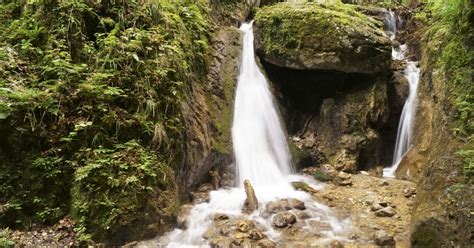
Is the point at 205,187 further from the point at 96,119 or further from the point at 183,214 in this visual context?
the point at 96,119

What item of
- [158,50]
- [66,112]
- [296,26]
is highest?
[296,26]

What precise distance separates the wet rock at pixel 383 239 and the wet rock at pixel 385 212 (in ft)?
3.26

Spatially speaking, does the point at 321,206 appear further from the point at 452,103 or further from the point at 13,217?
the point at 13,217

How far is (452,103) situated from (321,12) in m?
4.73

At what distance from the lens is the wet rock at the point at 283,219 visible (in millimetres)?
5852

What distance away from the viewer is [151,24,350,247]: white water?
225 inches

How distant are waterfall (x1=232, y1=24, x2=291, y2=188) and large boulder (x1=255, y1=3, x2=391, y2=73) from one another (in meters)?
0.83

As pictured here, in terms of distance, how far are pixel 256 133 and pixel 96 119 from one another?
15.5 feet

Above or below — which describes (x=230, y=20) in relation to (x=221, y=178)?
above

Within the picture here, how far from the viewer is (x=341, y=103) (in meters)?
9.89

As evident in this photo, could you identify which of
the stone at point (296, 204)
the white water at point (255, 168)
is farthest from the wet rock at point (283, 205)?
the white water at point (255, 168)

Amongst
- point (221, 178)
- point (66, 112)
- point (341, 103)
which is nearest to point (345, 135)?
point (341, 103)

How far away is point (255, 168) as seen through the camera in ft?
27.1

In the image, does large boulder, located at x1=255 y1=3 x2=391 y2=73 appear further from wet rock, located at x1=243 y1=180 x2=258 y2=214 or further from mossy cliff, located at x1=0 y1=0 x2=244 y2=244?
wet rock, located at x1=243 y1=180 x2=258 y2=214
